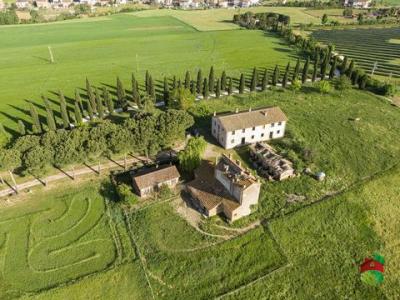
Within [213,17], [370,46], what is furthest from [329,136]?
[213,17]

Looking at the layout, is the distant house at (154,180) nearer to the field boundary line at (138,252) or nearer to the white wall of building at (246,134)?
the field boundary line at (138,252)

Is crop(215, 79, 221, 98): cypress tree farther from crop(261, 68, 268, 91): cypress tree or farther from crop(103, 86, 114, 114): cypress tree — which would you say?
crop(103, 86, 114, 114): cypress tree

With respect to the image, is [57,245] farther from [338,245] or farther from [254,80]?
[254,80]

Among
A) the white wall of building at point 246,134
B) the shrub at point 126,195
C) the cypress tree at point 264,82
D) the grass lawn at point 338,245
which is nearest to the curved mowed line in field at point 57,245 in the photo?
the shrub at point 126,195

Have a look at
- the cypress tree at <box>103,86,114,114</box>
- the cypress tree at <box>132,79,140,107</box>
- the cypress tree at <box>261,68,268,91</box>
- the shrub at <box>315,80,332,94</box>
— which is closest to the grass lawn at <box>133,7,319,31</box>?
the cypress tree at <box>261,68,268,91</box>

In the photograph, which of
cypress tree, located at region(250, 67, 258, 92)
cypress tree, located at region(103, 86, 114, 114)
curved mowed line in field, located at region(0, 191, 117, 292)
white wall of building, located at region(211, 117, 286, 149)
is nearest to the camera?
curved mowed line in field, located at region(0, 191, 117, 292)

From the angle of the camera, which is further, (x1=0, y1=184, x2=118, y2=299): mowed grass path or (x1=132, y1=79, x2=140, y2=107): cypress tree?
(x1=132, y1=79, x2=140, y2=107): cypress tree
